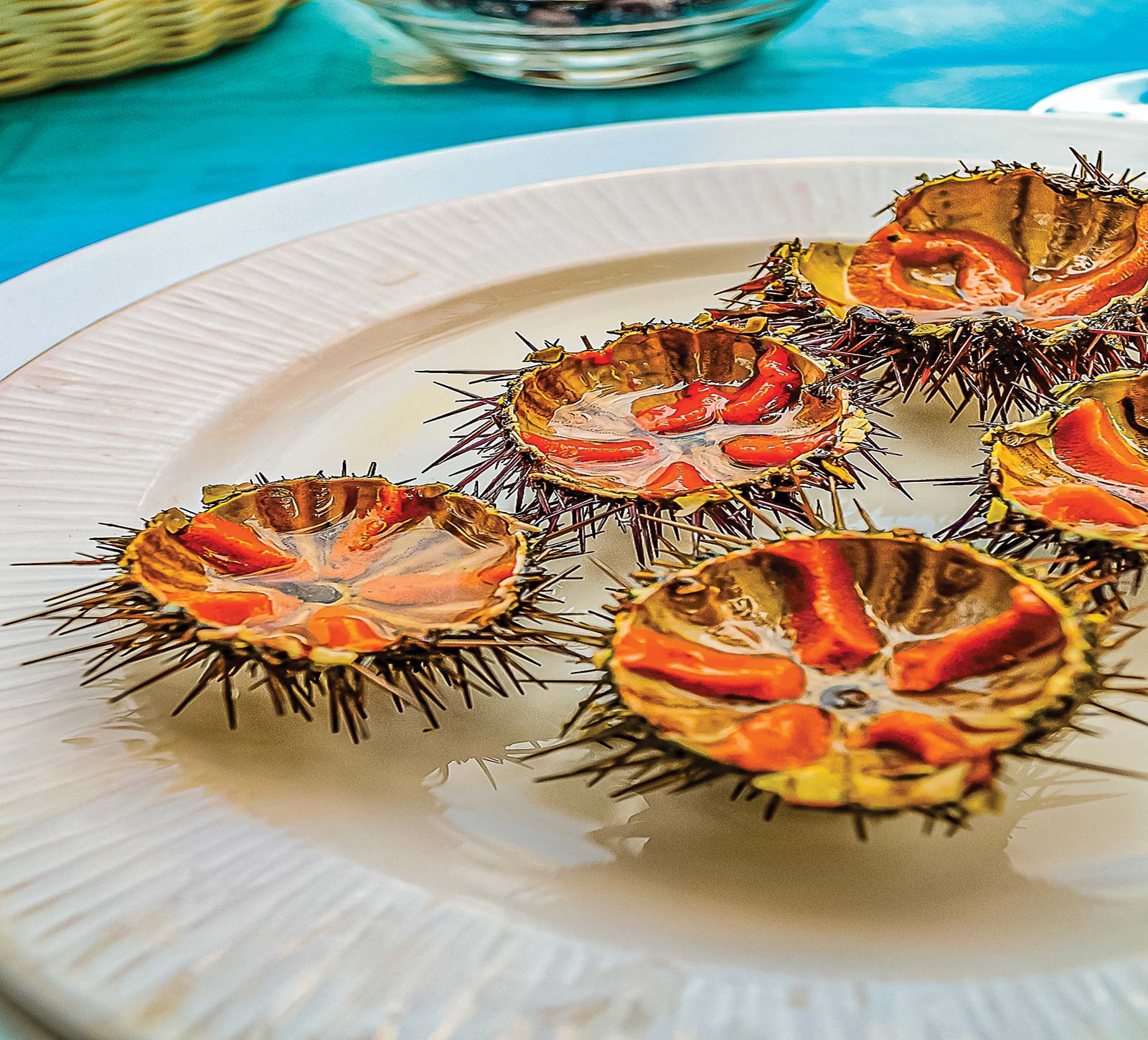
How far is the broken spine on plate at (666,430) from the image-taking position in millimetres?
797

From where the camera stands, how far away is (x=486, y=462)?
0.86 m

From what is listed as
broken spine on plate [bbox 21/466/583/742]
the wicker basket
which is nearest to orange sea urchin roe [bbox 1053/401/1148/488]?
broken spine on plate [bbox 21/466/583/742]

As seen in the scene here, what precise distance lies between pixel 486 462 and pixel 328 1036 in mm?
448

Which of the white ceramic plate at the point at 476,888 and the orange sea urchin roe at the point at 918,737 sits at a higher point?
the orange sea urchin roe at the point at 918,737

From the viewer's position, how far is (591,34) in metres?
1.70

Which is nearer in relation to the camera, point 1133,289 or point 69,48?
point 1133,289

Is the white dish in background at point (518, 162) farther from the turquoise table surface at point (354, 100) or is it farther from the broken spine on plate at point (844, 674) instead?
the broken spine on plate at point (844, 674)

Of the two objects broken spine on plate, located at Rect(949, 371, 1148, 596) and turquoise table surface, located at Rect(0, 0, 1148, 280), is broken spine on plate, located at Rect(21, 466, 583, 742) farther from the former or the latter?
turquoise table surface, located at Rect(0, 0, 1148, 280)

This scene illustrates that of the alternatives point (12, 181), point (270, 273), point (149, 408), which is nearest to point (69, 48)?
point (12, 181)

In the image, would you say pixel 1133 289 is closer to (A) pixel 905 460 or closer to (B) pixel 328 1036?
(A) pixel 905 460

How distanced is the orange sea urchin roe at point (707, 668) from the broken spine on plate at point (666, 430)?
0.12 m

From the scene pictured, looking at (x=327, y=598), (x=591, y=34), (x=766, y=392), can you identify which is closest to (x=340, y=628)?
(x=327, y=598)

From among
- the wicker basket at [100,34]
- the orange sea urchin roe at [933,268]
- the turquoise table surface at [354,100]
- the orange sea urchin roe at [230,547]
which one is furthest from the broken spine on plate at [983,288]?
the wicker basket at [100,34]

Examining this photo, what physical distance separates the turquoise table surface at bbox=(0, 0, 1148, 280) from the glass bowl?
0.14ft
